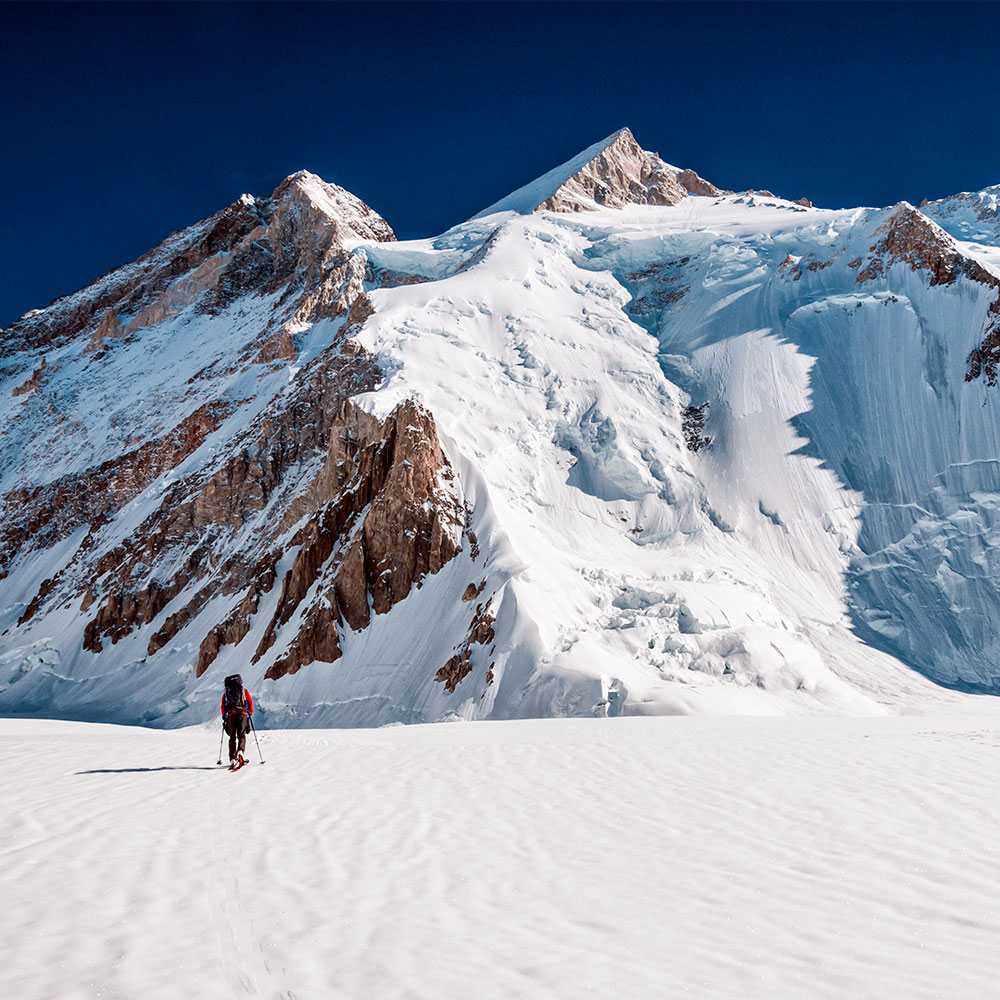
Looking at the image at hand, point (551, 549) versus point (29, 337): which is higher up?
point (29, 337)

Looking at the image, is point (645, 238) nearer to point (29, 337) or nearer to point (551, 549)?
point (551, 549)

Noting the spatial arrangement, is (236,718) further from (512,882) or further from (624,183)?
(624,183)

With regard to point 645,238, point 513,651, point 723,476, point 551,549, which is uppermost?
point 645,238

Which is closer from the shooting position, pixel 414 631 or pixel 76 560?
pixel 414 631

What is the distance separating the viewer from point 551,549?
31.4 metres

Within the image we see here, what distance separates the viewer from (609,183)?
3241 inches

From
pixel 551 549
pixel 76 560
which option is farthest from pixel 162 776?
pixel 76 560

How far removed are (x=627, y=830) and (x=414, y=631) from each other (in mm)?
23720

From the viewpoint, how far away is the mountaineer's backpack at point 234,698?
1042 cm

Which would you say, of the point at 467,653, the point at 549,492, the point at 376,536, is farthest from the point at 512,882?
the point at 549,492

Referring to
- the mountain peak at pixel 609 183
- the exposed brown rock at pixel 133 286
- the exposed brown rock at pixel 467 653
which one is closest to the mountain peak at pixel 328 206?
the exposed brown rock at pixel 133 286

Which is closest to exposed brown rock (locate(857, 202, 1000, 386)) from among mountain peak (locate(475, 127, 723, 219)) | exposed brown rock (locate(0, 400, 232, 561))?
mountain peak (locate(475, 127, 723, 219))

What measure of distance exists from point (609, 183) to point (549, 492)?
61.6 metres

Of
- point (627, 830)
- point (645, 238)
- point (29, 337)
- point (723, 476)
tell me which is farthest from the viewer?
point (29, 337)
